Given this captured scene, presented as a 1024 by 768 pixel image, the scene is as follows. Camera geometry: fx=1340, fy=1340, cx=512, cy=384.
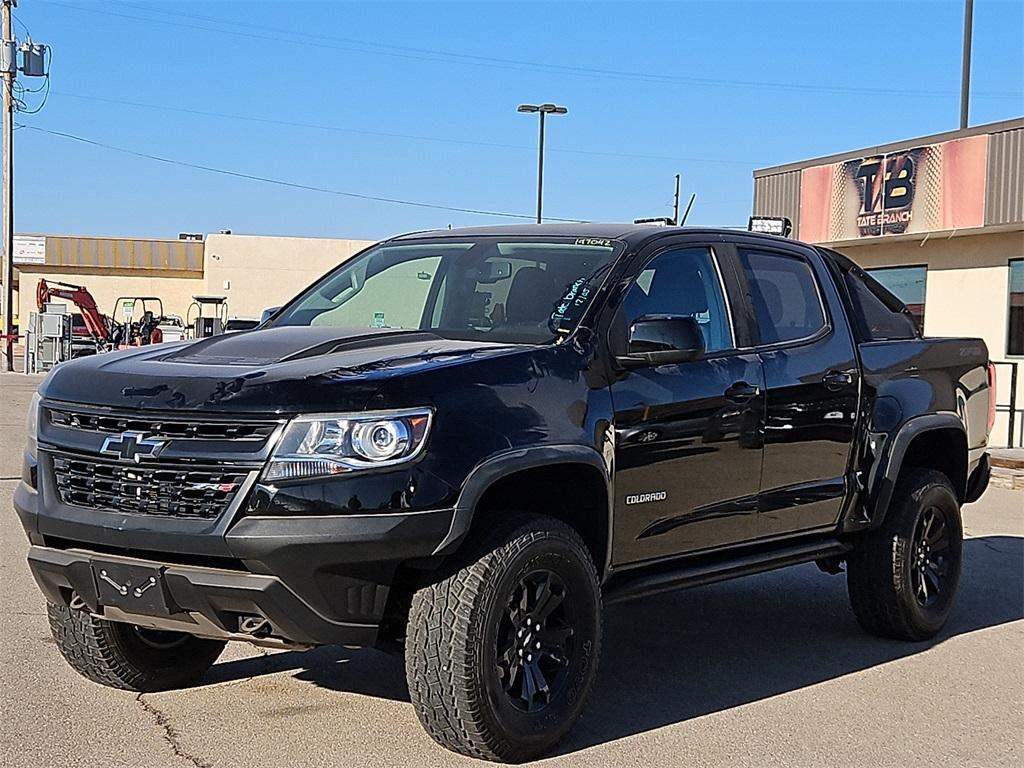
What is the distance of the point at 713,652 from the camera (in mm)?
6625

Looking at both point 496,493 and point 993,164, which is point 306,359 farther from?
point 993,164

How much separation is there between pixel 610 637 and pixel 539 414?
2.35 metres

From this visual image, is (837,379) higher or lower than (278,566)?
higher

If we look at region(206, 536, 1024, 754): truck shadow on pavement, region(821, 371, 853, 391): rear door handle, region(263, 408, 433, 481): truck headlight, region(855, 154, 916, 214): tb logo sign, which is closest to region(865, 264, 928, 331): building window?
region(855, 154, 916, 214): tb logo sign

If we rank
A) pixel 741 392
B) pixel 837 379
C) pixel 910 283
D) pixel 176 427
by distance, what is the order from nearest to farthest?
pixel 176 427
pixel 741 392
pixel 837 379
pixel 910 283

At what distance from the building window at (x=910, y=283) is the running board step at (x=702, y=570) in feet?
49.1

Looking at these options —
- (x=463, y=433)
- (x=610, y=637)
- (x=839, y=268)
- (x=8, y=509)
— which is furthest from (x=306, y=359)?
(x=8, y=509)

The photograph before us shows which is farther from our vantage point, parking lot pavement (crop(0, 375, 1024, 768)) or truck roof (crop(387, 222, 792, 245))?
truck roof (crop(387, 222, 792, 245))

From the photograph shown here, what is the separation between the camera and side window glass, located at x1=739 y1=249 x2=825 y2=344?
627 centimetres

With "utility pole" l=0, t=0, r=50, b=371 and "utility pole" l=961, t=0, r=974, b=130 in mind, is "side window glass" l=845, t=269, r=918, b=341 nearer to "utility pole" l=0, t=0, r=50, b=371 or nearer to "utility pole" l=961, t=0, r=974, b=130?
"utility pole" l=961, t=0, r=974, b=130

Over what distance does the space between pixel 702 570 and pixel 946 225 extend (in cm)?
1480

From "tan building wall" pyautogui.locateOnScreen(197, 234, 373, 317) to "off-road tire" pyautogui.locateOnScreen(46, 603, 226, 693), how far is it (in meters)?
57.4

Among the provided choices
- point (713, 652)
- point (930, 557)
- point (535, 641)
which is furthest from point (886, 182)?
point (535, 641)

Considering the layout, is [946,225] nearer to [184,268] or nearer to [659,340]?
[659,340]
